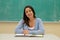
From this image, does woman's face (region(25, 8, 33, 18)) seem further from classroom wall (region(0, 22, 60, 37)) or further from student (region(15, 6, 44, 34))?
classroom wall (region(0, 22, 60, 37))

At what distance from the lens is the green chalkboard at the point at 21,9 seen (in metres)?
3.54

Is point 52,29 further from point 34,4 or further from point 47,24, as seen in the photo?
point 34,4

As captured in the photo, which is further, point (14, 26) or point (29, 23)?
point (14, 26)

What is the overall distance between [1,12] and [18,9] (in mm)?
431

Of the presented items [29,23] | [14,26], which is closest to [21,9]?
[14,26]

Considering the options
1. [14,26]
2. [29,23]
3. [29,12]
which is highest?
[29,12]

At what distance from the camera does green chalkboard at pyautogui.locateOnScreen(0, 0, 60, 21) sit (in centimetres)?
354

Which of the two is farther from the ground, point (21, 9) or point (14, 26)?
point (21, 9)

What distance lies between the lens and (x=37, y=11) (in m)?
3.55

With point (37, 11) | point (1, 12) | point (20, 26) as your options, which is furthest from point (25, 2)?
point (20, 26)

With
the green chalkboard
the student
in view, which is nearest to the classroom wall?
the green chalkboard

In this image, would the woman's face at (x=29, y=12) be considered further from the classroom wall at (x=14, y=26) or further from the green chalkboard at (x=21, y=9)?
the classroom wall at (x=14, y=26)

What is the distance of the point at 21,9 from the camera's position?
3.55m

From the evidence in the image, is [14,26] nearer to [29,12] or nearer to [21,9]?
[21,9]
